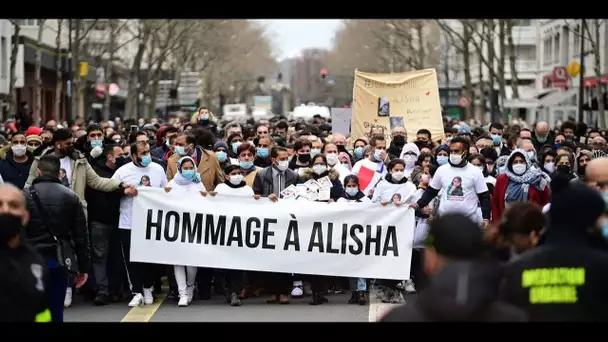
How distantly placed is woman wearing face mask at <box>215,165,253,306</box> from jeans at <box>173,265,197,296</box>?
381 millimetres

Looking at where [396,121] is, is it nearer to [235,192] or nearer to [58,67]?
[235,192]

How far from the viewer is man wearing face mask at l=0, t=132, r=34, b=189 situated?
13.4 meters

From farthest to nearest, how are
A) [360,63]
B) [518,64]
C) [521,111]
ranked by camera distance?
[360,63] → [518,64] → [521,111]

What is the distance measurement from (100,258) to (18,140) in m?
1.61

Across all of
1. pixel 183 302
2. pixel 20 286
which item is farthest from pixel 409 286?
pixel 20 286

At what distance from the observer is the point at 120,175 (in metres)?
13.1

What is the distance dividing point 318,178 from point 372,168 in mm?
1928

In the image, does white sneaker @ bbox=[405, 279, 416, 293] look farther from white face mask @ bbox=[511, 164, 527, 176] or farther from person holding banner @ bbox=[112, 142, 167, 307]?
person holding banner @ bbox=[112, 142, 167, 307]

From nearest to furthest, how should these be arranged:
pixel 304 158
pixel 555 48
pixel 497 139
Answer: pixel 304 158 < pixel 497 139 < pixel 555 48

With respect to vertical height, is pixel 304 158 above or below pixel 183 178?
above

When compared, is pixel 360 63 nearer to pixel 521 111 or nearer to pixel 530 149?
pixel 521 111

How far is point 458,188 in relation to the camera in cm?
1288

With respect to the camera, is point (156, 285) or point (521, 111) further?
point (521, 111)
